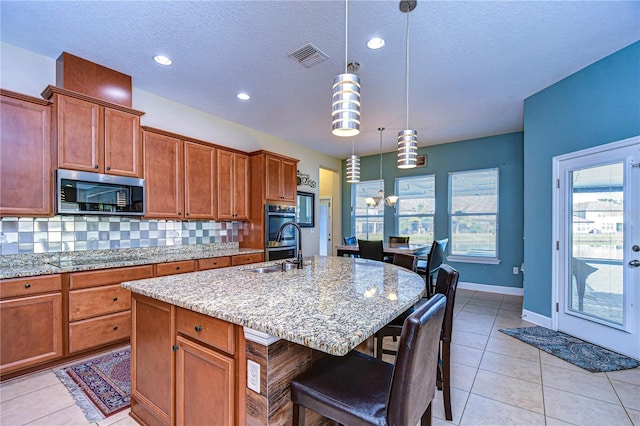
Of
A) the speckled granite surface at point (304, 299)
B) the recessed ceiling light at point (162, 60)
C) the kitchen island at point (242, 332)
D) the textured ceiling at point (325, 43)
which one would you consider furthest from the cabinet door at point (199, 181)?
the kitchen island at point (242, 332)

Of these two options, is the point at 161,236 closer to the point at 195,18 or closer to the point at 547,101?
the point at 195,18

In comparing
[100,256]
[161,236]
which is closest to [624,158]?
[161,236]

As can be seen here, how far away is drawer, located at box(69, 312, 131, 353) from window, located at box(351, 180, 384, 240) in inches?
203

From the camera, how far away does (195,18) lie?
225 centimetres

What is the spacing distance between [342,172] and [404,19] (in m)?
5.23

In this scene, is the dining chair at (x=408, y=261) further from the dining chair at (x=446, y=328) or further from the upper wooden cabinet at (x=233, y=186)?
the upper wooden cabinet at (x=233, y=186)

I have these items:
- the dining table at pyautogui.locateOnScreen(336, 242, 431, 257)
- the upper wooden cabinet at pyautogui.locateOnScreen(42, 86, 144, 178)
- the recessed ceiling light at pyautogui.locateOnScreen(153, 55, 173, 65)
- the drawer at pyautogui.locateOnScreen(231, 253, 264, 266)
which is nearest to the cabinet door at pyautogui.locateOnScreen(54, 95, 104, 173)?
the upper wooden cabinet at pyautogui.locateOnScreen(42, 86, 144, 178)

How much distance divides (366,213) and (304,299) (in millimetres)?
5727

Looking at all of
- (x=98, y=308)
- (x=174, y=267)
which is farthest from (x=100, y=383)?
(x=174, y=267)

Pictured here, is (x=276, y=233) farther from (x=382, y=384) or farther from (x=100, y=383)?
(x=382, y=384)

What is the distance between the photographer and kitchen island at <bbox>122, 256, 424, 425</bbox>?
3.67 feet

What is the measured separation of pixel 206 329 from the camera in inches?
52.7

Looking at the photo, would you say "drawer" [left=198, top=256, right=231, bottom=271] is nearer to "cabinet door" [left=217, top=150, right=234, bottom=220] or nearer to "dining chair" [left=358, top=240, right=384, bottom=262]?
"cabinet door" [left=217, top=150, right=234, bottom=220]

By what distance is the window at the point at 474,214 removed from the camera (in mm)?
5375
